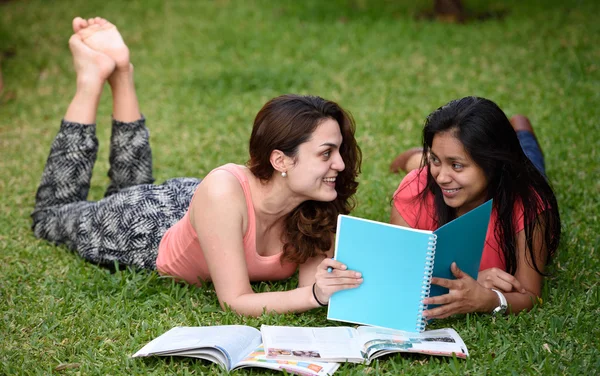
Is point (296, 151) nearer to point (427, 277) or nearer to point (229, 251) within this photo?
point (229, 251)

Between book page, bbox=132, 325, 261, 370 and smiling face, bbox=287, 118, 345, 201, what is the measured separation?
672mm

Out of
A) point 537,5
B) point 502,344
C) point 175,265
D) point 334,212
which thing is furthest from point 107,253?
point 537,5

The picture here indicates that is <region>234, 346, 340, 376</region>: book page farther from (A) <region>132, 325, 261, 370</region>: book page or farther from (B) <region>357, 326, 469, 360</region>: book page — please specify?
(B) <region>357, 326, 469, 360</region>: book page

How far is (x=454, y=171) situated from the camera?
10.5 feet

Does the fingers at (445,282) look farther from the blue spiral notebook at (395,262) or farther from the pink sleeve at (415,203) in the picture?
the pink sleeve at (415,203)

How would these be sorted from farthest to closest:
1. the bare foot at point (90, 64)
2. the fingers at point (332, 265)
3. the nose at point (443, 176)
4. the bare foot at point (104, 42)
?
the bare foot at point (104, 42)
the bare foot at point (90, 64)
the nose at point (443, 176)
the fingers at point (332, 265)

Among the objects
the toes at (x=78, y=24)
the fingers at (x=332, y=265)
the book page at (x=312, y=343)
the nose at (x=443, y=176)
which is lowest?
the book page at (x=312, y=343)

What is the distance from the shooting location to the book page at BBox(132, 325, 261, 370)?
2713mm

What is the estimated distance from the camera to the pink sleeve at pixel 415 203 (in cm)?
353

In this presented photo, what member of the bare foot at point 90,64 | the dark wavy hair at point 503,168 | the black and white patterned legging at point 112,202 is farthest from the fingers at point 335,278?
the bare foot at point 90,64

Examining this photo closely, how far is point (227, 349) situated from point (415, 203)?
132 cm

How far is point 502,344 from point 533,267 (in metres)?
0.47

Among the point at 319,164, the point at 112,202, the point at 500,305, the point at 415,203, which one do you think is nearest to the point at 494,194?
the point at 415,203

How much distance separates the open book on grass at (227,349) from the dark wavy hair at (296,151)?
0.65m
